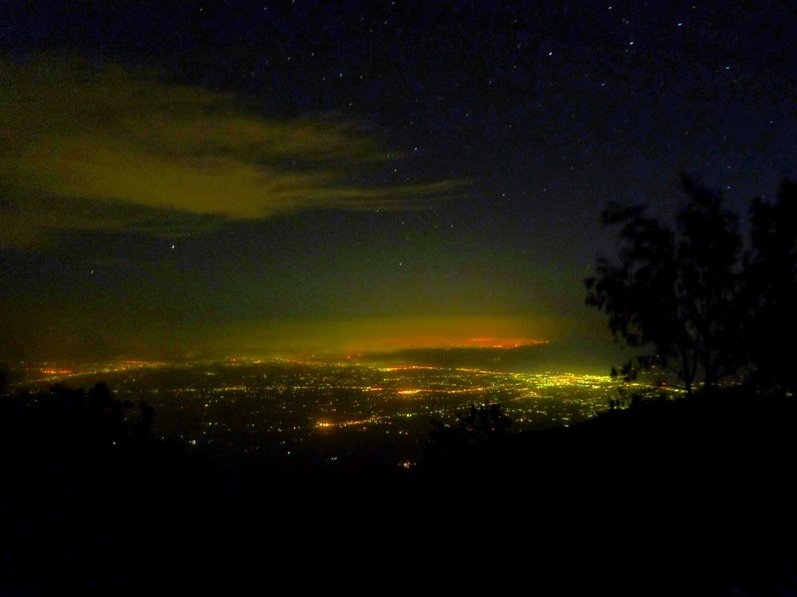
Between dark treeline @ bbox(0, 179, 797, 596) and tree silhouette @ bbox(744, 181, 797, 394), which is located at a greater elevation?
tree silhouette @ bbox(744, 181, 797, 394)

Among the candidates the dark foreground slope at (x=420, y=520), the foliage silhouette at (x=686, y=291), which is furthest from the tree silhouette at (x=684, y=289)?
the dark foreground slope at (x=420, y=520)

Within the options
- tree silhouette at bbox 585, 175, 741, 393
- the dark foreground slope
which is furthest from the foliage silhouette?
the dark foreground slope

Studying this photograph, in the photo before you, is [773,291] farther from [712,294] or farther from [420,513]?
[420,513]

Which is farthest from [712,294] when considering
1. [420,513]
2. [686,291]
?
[420,513]

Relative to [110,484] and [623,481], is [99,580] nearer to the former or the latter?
[110,484]

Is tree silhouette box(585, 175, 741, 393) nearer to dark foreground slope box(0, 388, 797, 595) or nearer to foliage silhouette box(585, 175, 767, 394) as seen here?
foliage silhouette box(585, 175, 767, 394)

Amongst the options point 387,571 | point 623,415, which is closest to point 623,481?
point 387,571

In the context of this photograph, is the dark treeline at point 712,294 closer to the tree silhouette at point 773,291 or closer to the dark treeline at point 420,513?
the tree silhouette at point 773,291

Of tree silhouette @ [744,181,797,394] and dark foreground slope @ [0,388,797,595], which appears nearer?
dark foreground slope @ [0,388,797,595]

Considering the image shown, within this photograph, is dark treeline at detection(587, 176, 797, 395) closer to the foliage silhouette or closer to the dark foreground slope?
the foliage silhouette
